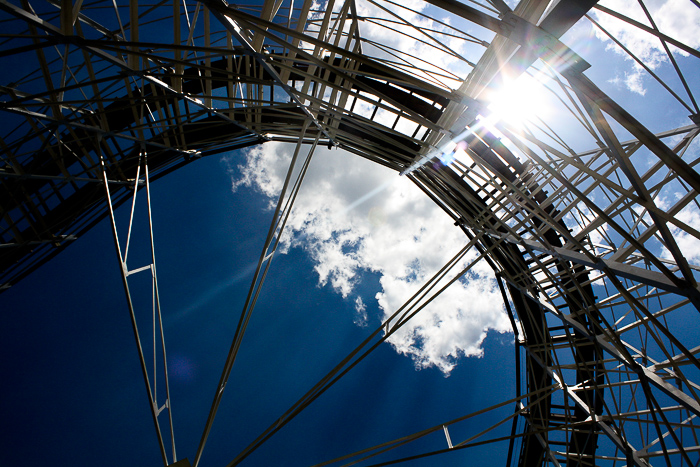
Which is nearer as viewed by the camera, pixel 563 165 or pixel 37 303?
pixel 563 165

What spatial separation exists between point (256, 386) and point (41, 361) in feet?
50.4

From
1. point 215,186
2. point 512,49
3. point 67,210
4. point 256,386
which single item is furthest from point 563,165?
point 256,386

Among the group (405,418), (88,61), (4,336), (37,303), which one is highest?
(88,61)

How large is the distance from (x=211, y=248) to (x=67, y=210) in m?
13.4

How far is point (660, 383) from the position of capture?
23.4 feet

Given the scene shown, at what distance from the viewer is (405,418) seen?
28984mm

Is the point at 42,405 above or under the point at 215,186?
under

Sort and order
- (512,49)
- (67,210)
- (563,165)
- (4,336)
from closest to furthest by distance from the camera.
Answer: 1. (512,49)
2. (563,165)
3. (67,210)
4. (4,336)

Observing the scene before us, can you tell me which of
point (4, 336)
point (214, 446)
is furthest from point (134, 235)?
point (214, 446)

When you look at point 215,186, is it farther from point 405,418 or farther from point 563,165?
point 405,418

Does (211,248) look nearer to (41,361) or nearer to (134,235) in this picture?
(134,235)

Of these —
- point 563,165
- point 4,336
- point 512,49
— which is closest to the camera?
point 512,49

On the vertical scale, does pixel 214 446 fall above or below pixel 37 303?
below

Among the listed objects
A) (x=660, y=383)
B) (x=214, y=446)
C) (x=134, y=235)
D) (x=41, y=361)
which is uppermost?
(x=134, y=235)
